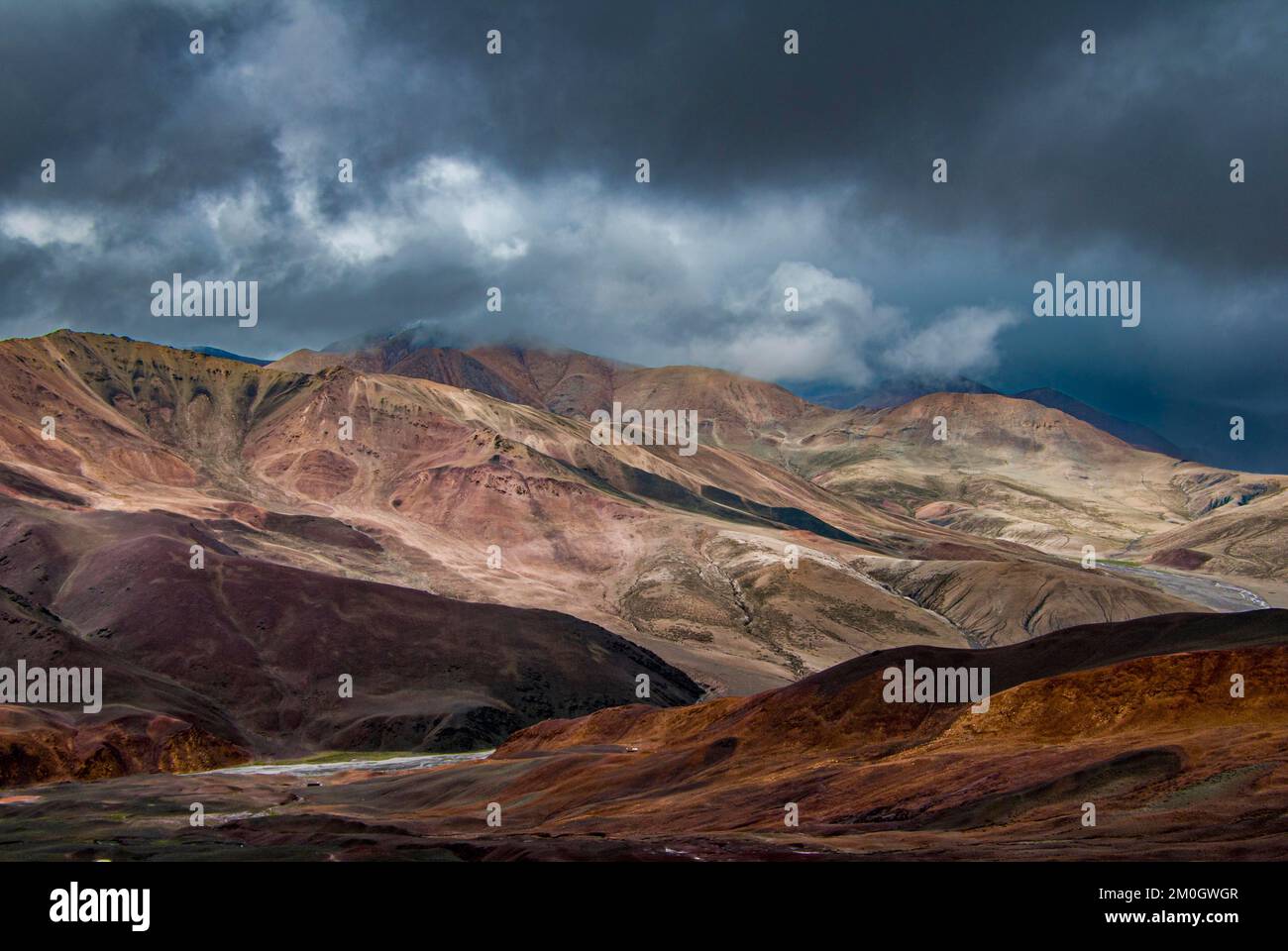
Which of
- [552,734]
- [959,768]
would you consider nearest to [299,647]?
[552,734]

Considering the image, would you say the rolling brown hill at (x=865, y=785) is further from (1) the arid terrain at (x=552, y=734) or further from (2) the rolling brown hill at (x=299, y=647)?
(2) the rolling brown hill at (x=299, y=647)

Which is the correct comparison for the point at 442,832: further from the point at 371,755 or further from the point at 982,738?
the point at 371,755

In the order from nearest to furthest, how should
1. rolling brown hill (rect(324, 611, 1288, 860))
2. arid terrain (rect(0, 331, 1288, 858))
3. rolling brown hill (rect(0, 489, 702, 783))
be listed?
1. rolling brown hill (rect(324, 611, 1288, 860))
2. arid terrain (rect(0, 331, 1288, 858))
3. rolling brown hill (rect(0, 489, 702, 783))

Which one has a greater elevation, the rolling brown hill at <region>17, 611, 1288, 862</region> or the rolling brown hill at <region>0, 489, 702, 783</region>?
the rolling brown hill at <region>0, 489, 702, 783</region>

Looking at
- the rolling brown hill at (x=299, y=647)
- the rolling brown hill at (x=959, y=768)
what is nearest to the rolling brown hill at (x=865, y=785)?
the rolling brown hill at (x=959, y=768)

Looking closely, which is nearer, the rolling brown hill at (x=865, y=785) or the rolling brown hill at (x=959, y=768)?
the rolling brown hill at (x=865, y=785)

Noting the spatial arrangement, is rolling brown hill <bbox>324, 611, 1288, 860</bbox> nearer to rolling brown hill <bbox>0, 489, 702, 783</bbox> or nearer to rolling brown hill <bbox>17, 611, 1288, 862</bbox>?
rolling brown hill <bbox>17, 611, 1288, 862</bbox>

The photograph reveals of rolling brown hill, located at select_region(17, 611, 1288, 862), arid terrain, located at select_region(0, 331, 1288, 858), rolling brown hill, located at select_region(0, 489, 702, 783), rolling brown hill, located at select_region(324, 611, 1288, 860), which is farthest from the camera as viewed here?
rolling brown hill, located at select_region(0, 489, 702, 783)

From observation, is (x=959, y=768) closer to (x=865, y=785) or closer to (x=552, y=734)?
(x=865, y=785)

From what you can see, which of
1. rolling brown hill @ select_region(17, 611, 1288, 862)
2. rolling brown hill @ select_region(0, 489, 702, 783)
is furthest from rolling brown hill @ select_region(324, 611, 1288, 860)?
rolling brown hill @ select_region(0, 489, 702, 783)

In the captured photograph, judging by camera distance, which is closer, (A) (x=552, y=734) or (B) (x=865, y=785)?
(B) (x=865, y=785)

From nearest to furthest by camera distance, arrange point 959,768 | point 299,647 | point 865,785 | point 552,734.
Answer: point 959,768 → point 865,785 → point 552,734 → point 299,647
